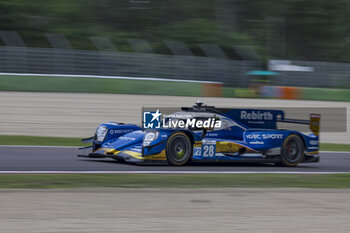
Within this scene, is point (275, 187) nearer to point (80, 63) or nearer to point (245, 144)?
point (245, 144)

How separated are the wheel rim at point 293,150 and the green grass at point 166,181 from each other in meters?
1.47

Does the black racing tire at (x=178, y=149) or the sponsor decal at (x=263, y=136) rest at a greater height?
the sponsor decal at (x=263, y=136)

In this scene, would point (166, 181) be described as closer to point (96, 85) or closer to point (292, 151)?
point (292, 151)

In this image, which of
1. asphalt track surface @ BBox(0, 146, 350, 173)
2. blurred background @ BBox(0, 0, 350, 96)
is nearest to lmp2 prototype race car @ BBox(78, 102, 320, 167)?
asphalt track surface @ BBox(0, 146, 350, 173)

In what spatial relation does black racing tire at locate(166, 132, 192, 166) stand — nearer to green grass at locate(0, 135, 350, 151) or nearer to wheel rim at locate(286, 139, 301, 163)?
wheel rim at locate(286, 139, 301, 163)

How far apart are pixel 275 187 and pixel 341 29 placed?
35128 mm

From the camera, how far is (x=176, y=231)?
5.07 m

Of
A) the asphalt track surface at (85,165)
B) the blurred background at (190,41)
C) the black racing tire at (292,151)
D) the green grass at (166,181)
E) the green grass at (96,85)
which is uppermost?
the blurred background at (190,41)

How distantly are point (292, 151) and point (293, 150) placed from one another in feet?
0.08

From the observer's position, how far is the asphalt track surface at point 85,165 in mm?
9055

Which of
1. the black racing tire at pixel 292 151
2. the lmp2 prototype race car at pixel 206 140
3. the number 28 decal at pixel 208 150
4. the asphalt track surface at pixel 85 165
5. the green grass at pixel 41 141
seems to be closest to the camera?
the asphalt track surface at pixel 85 165

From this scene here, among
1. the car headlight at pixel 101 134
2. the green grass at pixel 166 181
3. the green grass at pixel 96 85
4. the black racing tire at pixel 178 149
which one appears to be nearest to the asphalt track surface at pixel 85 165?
the black racing tire at pixel 178 149

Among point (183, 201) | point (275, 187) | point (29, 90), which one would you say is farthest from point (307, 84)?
point (183, 201)

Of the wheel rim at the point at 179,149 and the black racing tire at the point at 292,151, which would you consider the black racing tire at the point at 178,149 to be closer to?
the wheel rim at the point at 179,149
